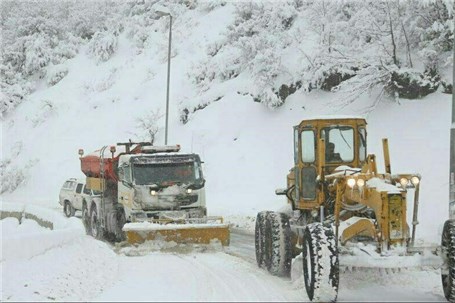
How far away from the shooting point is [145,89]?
42.2 m

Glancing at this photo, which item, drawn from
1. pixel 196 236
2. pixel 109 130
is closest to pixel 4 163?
pixel 109 130

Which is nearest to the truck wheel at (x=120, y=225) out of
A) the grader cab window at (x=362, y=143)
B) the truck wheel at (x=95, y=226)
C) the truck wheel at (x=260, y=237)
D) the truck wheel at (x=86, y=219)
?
the truck wheel at (x=95, y=226)

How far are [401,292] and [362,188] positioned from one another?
164cm

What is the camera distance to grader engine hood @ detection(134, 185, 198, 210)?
1611 cm

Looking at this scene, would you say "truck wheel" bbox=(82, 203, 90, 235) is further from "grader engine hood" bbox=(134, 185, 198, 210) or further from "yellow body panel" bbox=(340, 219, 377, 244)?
"yellow body panel" bbox=(340, 219, 377, 244)

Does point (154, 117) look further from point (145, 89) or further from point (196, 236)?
point (196, 236)

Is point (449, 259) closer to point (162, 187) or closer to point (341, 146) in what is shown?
point (341, 146)

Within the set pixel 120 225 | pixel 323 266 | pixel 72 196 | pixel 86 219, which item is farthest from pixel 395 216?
pixel 72 196

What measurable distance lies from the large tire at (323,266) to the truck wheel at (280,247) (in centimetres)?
239

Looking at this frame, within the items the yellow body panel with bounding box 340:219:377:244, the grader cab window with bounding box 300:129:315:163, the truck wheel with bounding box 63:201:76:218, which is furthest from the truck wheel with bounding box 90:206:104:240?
the yellow body panel with bounding box 340:219:377:244

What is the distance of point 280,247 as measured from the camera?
11.1 meters

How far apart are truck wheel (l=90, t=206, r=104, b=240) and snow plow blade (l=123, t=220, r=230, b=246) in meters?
4.10

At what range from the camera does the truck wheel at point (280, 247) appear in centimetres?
1105

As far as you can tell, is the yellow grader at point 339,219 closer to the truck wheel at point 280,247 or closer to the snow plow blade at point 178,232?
the truck wheel at point 280,247
